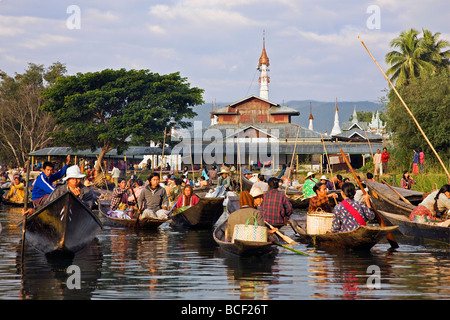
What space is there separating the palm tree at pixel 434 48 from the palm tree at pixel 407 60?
0.29m

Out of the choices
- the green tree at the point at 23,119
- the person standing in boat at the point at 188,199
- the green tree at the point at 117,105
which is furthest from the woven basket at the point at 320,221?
the green tree at the point at 23,119

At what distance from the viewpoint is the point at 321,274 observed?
9.74 m

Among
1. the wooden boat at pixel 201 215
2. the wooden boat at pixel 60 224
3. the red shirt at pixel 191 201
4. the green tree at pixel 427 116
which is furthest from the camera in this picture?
the green tree at pixel 427 116

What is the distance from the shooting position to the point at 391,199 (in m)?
15.4

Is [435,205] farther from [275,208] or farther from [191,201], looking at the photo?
[191,201]

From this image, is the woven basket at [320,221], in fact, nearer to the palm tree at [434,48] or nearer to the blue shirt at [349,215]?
the blue shirt at [349,215]

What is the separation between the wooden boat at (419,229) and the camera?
12.3 meters

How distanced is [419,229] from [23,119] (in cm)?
4433

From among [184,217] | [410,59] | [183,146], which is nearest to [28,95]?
[183,146]

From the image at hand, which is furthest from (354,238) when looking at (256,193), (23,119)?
(23,119)

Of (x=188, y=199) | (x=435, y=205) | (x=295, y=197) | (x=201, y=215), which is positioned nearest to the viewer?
(x=435, y=205)

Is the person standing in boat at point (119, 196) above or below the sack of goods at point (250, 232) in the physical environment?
above
